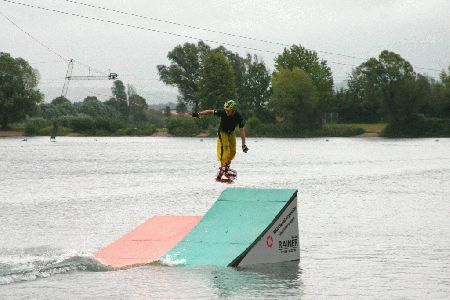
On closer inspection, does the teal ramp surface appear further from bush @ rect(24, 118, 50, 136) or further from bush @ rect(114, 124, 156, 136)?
bush @ rect(24, 118, 50, 136)

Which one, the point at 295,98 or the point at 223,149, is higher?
the point at 295,98

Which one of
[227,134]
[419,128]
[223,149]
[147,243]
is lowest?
[147,243]

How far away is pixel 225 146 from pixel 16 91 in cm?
14104

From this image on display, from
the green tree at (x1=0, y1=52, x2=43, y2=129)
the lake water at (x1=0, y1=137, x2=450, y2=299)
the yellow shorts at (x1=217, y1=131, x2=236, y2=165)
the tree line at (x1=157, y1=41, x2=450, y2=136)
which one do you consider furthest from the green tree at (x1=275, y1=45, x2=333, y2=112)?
the yellow shorts at (x1=217, y1=131, x2=236, y2=165)

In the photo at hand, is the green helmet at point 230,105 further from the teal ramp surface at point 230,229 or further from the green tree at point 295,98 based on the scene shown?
the green tree at point 295,98

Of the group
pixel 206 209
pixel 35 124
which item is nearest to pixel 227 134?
pixel 206 209

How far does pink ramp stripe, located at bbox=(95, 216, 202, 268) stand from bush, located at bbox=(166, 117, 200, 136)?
5793 inches

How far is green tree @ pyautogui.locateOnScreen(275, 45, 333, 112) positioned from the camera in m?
178

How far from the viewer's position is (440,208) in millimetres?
42531

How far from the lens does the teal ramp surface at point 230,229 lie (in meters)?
21.0

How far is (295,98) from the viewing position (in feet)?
535

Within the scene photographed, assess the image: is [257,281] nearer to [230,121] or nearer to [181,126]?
[230,121]

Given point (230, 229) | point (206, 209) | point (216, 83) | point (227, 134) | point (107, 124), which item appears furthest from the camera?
point (107, 124)

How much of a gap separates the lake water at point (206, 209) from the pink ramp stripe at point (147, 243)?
386 mm
